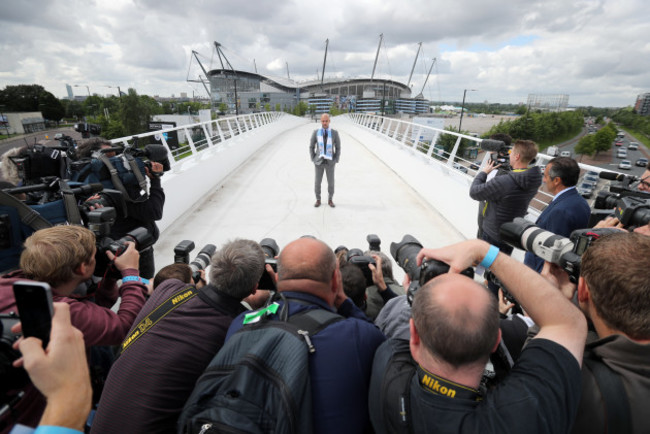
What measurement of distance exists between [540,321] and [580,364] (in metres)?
0.12

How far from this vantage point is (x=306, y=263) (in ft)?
4.04

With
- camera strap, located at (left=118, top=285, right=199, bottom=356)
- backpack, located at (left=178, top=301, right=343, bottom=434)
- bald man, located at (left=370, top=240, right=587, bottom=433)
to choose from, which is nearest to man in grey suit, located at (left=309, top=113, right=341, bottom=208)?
camera strap, located at (left=118, top=285, right=199, bottom=356)

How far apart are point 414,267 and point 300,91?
4622 inches

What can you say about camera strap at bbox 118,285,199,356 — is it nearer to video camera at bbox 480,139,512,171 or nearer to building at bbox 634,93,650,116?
video camera at bbox 480,139,512,171

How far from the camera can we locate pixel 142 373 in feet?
3.65

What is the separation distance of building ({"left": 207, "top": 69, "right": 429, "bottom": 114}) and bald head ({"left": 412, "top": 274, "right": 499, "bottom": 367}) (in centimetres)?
10303

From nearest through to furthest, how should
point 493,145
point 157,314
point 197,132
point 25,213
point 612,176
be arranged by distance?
point 157,314 < point 25,213 < point 612,176 < point 493,145 < point 197,132

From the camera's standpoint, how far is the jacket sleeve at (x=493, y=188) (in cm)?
266

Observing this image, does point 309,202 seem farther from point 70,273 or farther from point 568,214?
point 70,273

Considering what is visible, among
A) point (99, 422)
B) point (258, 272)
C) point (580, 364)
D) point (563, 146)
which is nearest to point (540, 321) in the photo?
point (580, 364)

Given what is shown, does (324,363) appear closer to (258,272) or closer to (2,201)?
(258,272)

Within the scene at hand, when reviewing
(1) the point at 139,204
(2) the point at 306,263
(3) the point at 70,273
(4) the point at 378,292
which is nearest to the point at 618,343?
(2) the point at 306,263

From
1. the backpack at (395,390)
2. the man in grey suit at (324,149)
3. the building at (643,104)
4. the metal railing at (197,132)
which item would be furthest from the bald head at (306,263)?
the building at (643,104)

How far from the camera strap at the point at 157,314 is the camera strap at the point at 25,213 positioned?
3.44ft
